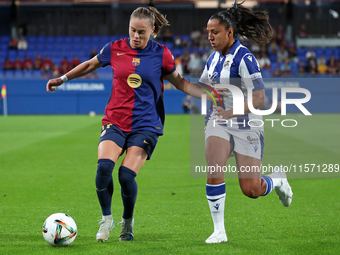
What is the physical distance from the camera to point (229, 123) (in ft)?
14.7

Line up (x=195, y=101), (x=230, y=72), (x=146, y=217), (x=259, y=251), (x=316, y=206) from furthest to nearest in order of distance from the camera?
(x=195, y=101)
(x=316, y=206)
(x=146, y=217)
(x=230, y=72)
(x=259, y=251)

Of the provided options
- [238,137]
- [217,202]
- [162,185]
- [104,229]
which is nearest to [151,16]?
[238,137]

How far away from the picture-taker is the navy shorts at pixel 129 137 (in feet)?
14.2

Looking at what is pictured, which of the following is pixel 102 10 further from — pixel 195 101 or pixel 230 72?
pixel 230 72

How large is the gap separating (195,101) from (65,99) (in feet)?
23.5

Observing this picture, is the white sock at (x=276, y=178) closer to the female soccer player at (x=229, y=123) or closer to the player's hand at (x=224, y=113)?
the female soccer player at (x=229, y=123)

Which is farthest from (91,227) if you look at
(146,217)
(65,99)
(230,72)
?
(65,99)

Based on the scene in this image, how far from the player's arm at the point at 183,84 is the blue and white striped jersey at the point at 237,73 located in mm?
187

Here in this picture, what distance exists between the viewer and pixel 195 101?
24.5m

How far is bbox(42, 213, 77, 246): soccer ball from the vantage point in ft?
13.6

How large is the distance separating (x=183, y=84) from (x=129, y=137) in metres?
0.78

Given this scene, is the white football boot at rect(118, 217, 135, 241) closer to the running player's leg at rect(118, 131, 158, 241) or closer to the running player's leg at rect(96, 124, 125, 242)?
the running player's leg at rect(118, 131, 158, 241)

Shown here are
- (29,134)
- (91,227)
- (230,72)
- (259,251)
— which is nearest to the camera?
(259,251)

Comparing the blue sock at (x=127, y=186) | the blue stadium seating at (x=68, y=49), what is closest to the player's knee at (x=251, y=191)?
the blue sock at (x=127, y=186)
